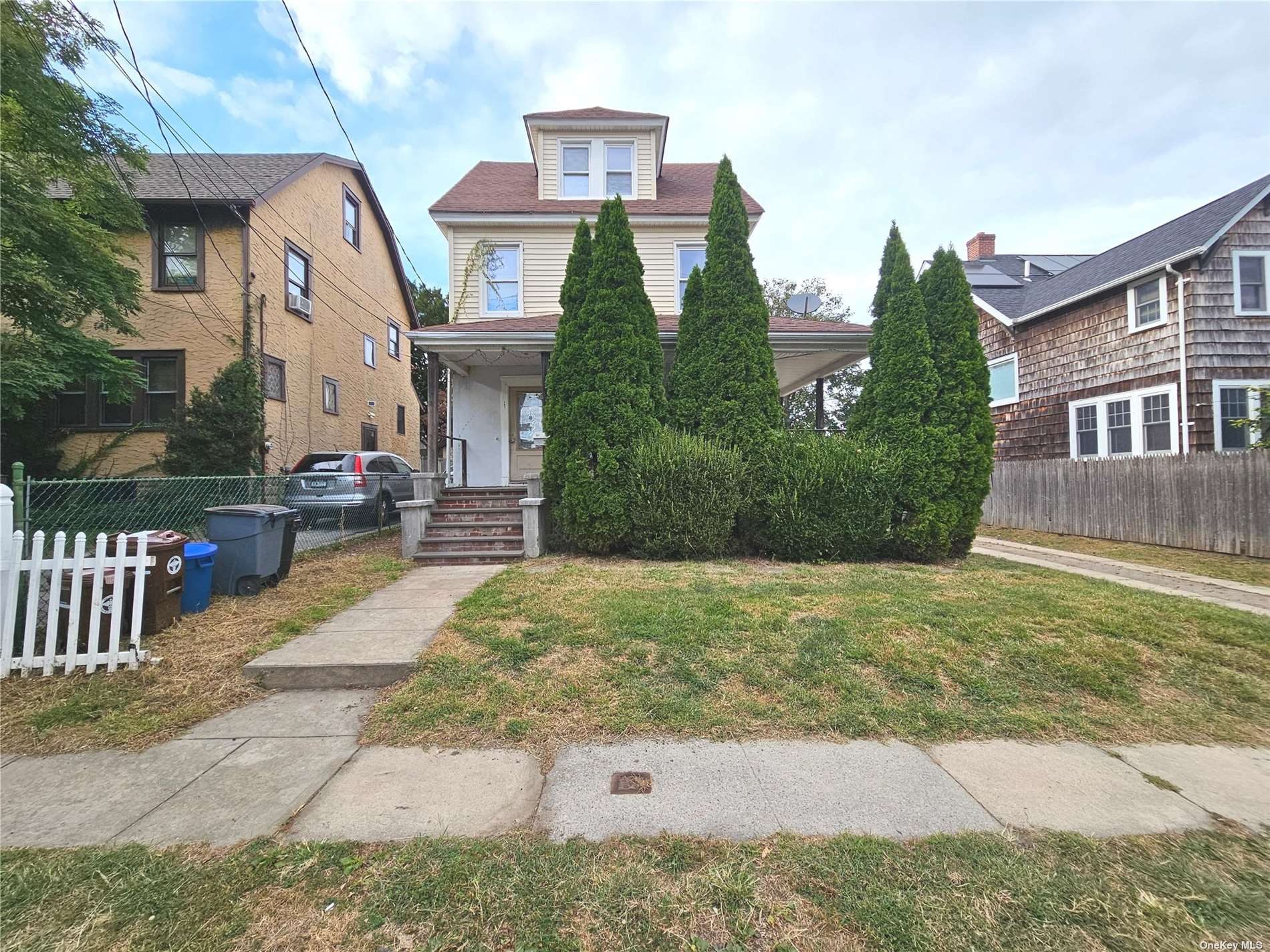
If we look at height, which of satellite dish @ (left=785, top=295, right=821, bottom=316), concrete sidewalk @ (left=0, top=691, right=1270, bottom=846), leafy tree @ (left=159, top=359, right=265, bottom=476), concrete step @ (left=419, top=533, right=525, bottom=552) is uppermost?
satellite dish @ (left=785, top=295, right=821, bottom=316)

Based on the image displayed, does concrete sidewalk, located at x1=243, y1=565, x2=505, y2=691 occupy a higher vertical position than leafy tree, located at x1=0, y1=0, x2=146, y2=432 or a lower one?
lower

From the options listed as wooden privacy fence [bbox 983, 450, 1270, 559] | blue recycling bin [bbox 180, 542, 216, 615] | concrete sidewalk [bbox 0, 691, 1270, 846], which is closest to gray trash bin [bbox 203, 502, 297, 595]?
blue recycling bin [bbox 180, 542, 216, 615]

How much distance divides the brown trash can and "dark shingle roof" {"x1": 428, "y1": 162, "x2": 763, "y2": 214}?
9347 millimetres

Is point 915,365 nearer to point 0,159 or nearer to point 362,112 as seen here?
point 362,112

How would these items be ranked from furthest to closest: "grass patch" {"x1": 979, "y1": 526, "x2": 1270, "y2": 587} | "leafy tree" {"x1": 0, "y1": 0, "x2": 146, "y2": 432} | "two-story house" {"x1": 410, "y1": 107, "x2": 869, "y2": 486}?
"two-story house" {"x1": 410, "y1": 107, "x2": 869, "y2": 486} → "leafy tree" {"x1": 0, "y1": 0, "x2": 146, "y2": 432} → "grass patch" {"x1": 979, "y1": 526, "x2": 1270, "y2": 587}

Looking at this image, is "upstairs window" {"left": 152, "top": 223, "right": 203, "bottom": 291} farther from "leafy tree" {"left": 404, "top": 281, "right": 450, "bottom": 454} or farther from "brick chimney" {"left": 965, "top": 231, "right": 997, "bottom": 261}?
"brick chimney" {"left": 965, "top": 231, "right": 997, "bottom": 261}

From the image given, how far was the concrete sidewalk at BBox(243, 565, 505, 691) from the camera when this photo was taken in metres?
3.60

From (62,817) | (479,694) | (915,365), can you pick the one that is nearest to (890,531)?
(915,365)

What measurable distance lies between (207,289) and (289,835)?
1403 cm

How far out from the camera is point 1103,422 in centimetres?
1280

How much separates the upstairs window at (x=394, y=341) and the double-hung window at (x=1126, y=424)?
68.9 feet

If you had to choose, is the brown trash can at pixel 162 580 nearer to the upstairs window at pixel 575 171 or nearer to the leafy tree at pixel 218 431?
the leafy tree at pixel 218 431

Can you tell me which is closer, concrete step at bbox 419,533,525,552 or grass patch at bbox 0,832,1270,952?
grass patch at bbox 0,832,1270,952

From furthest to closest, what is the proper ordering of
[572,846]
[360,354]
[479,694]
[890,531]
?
[360,354] → [890,531] → [479,694] → [572,846]
